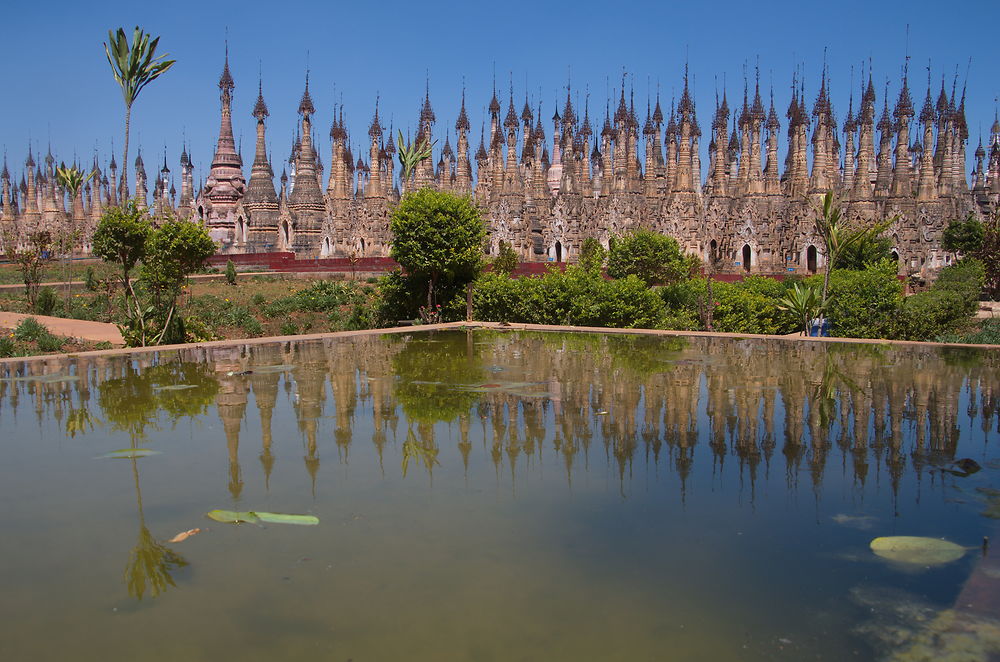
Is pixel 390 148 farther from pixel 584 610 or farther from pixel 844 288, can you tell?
pixel 584 610

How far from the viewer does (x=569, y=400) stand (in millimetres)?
10375

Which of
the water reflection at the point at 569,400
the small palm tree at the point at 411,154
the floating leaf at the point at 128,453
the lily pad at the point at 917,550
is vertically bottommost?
the lily pad at the point at 917,550

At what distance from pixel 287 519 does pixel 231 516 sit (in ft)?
Result: 1.43

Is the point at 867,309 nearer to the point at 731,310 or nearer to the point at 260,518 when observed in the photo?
the point at 731,310

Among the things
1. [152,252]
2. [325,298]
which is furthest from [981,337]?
[325,298]

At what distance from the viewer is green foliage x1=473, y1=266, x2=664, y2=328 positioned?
67.8 ft

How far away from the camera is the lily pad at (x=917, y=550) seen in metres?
5.39

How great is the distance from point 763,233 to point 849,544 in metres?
38.6

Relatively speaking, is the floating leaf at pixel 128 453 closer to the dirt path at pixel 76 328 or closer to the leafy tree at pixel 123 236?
the leafy tree at pixel 123 236

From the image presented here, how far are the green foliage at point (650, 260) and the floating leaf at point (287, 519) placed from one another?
25797 mm

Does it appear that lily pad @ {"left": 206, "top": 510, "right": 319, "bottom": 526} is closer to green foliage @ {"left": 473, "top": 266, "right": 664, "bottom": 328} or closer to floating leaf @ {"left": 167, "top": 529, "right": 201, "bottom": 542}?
floating leaf @ {"left": 167, "top": 529, "right": 201, "bottom": 542}

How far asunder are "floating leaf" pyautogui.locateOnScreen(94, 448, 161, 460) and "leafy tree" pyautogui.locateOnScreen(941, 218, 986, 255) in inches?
1322

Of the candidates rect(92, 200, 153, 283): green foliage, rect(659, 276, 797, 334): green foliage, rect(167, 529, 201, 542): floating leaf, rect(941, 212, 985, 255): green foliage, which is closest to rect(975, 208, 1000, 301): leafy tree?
rect(941, 212, 985, 255): green foliage

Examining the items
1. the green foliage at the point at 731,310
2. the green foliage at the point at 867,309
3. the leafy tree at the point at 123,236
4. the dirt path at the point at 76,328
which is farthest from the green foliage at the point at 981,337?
the dirt path at the point at 76,328
